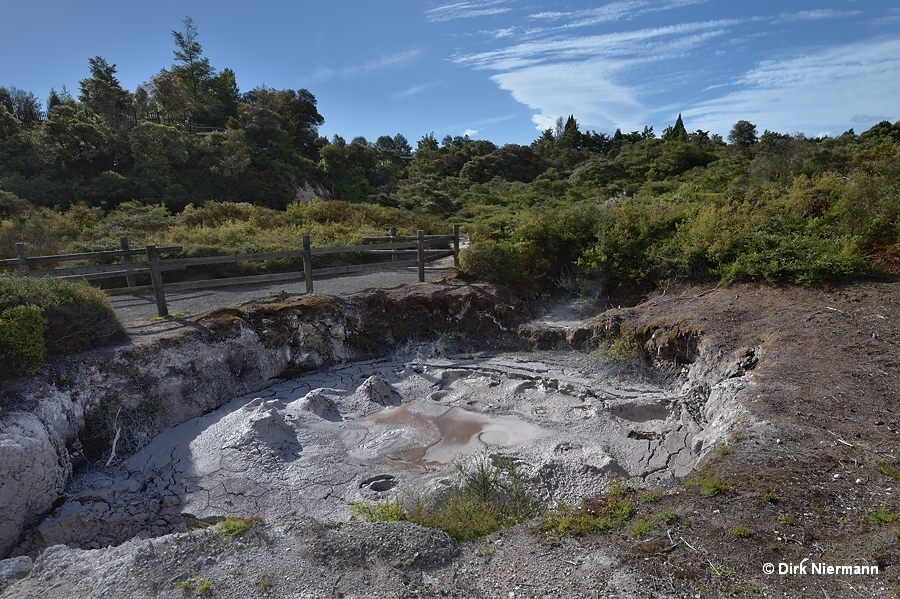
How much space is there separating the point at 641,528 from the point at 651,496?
0.70 m

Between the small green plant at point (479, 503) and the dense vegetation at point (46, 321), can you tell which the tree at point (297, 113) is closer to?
the dense vegetation at point (46, 321)

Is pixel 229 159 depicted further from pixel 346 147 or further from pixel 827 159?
pixel 827 159

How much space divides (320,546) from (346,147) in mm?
36691

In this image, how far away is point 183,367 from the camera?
27.4 feet

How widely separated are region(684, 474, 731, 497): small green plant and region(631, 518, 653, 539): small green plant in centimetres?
79

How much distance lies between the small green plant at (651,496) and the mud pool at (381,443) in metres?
1.10

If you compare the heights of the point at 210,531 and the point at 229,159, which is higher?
the point at 229,159

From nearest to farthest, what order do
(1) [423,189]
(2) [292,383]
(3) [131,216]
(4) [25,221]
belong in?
(2) [292,383]
(4) [25,221]
(3) [131,216]
(1) [423,189]

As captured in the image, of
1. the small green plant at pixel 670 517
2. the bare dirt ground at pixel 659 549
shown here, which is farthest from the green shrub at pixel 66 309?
the small green plant at pixel 670 517

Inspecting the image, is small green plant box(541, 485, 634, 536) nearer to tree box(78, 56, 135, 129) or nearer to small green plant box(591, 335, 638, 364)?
small green plant box(591, 335, 638, 364)

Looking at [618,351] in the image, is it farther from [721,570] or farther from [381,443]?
[721,570]

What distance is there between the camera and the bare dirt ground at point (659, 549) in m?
3.71

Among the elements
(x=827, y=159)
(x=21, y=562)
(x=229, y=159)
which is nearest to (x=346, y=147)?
(x=229, y=159)

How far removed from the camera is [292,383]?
31.0 ft
